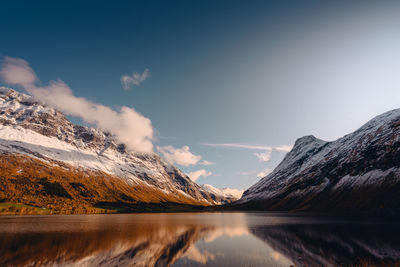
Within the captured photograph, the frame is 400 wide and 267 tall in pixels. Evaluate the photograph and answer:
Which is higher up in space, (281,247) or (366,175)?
(366,175)

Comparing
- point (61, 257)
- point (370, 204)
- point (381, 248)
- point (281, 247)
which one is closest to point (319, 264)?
point (281, 247)

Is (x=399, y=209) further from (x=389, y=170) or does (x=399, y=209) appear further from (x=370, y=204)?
(x=389, y=170)

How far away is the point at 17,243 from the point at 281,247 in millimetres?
55449

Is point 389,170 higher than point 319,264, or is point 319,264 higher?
point 389,170

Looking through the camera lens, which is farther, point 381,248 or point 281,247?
point 281,247

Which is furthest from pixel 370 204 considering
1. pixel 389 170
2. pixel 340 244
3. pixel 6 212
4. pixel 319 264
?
pixel 6 212

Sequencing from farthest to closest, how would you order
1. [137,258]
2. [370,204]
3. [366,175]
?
[366,175]
[370,204]
[137,258]

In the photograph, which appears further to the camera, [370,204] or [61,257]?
[370,204]

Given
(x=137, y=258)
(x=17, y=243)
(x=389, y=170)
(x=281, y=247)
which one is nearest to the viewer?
(x=137, y=258)

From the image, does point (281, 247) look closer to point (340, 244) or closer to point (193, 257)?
point (340, 244)

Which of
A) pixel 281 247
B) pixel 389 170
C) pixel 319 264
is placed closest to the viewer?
pixel 319 264

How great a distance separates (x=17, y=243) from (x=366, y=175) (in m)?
230

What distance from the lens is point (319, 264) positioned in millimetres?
31703

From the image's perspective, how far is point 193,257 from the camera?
3728 centimetres
